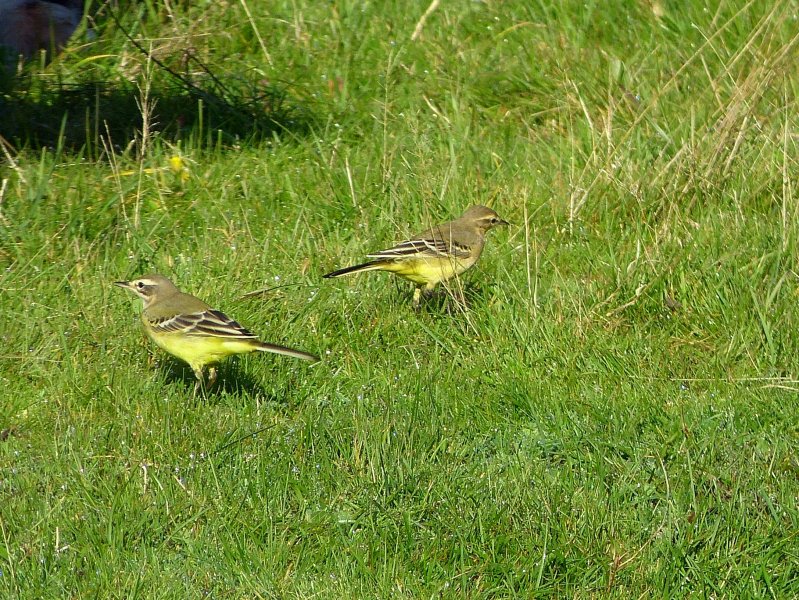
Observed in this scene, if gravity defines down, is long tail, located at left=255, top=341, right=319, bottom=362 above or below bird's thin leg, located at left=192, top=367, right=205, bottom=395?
above

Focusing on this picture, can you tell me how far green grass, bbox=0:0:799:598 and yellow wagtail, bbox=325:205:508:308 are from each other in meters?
0.21

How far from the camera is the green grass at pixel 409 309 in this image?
503cm

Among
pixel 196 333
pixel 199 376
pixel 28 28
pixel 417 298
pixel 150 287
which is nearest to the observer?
pixel 196 333

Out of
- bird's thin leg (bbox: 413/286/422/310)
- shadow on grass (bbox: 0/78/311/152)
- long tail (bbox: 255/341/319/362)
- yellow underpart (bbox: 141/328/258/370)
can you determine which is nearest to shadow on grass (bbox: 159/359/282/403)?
yellow underpart (bbox: 141/328/258/370)

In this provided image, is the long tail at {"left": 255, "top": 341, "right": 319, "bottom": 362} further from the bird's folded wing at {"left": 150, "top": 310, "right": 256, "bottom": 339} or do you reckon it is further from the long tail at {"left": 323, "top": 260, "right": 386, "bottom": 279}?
the long tail at {"left": 323, "top": 260, "right": 386, "bottom": 279}

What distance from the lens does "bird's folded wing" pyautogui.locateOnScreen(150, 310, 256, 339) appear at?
6.27 m

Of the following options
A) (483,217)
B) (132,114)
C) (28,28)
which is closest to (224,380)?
(483,217)

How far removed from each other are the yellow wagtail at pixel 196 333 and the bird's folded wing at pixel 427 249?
3.89 ft

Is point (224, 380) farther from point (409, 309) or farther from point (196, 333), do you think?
point (409, 309)

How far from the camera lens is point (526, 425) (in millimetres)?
6109

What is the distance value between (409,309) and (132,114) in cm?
307

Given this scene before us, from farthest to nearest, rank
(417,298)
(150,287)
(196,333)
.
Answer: (417,298)
(150,287)
(196,333)

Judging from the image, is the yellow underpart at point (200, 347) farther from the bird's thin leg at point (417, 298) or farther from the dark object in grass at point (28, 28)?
the dark object in grass at point (28, 28)

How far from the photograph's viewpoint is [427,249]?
7340 mm
